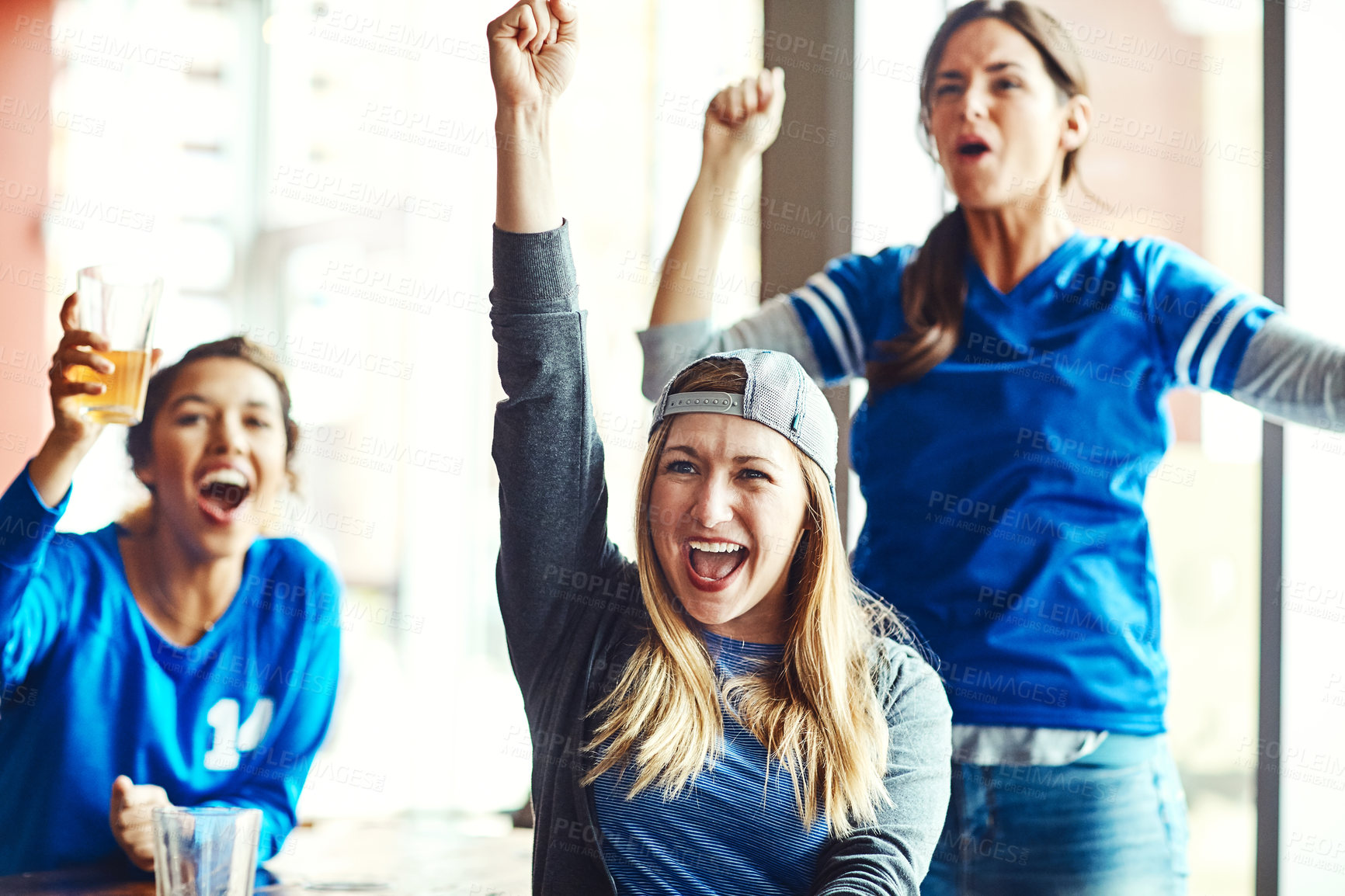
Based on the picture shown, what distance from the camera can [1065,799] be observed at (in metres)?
1.37

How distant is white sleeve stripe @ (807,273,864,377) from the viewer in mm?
1555

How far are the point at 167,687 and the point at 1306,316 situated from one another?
1.84 metres

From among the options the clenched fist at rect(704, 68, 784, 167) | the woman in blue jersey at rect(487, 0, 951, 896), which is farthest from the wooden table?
the clenched fist at rect(704, 68, 784, 167)

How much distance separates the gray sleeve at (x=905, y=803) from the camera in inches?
42.0

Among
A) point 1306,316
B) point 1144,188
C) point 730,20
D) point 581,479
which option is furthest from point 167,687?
point 1306,316

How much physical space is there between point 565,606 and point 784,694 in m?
0.26

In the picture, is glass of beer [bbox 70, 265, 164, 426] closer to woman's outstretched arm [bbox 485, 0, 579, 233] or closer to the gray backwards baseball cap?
woman's outstretched arm [bbox 485, 0, 579, 233]

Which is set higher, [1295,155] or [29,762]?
[1295,155]

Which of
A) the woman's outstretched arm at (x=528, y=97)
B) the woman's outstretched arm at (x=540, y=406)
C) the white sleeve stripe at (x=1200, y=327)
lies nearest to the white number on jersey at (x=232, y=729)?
the woman's outstretched arm at (x=540, y=406)

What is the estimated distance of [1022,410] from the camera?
1.42 meters

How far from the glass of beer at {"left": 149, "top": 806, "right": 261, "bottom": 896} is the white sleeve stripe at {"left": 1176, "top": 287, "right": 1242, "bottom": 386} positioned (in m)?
1.22

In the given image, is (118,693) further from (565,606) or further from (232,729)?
(565,606)

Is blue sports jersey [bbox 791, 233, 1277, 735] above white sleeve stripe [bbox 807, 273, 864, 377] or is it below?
below

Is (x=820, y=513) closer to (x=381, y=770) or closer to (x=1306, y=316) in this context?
(x=1306, y=316)
